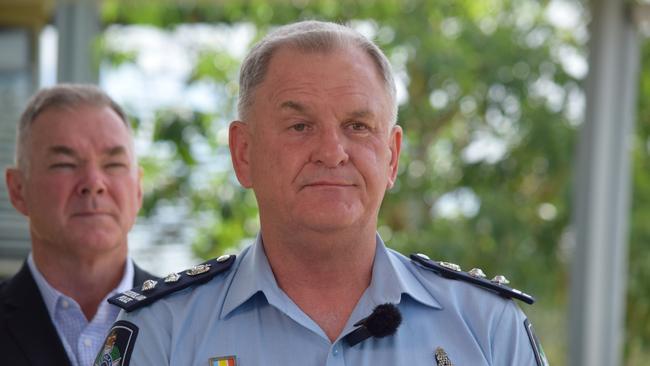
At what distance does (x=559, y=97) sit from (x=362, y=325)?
4424 mm

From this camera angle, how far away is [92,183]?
2.37 meters

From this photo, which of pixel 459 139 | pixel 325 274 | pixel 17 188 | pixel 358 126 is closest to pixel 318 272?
pixel 325 274

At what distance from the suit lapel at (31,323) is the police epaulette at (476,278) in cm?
89

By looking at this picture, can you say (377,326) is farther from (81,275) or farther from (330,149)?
(81,275)

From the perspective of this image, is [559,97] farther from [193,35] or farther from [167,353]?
[167,353]

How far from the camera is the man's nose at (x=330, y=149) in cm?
161

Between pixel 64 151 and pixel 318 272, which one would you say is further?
pixel 64 151

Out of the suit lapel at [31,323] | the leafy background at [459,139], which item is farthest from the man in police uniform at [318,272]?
the leafy background at [459,139]

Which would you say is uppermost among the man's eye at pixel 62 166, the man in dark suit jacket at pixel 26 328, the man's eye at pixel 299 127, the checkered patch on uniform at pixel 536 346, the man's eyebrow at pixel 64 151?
the man's eye at pixel 299 127

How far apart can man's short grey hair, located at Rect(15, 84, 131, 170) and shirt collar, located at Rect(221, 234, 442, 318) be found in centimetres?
89

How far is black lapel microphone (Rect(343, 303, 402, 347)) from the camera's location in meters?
1.62

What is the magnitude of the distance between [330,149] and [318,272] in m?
0.22

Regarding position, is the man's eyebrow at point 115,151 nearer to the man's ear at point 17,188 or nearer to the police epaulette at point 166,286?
the man's ear at point 17,188

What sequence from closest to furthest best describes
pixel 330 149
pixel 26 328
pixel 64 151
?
1. pixel 330 149
2. pixel 26 328
3. pixel 64 151
